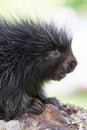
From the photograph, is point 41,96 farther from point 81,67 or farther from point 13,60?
point 81,67

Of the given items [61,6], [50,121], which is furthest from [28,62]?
[61,6]

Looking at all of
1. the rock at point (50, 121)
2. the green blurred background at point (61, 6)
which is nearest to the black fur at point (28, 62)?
the rock at point (50, 121)

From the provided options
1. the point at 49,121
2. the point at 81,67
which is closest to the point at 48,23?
the point at 49,121

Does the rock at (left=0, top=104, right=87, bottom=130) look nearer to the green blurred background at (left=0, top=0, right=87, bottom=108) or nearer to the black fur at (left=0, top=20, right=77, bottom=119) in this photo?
the black fur at (left=0, top=20, right=77, bottom=119)

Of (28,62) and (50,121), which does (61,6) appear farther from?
(50,121)

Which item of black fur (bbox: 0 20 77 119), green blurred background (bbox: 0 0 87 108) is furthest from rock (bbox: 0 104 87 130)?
green blurred background (bbox: 0 0 87 108)

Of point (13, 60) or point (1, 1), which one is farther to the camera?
point (1, 1)
